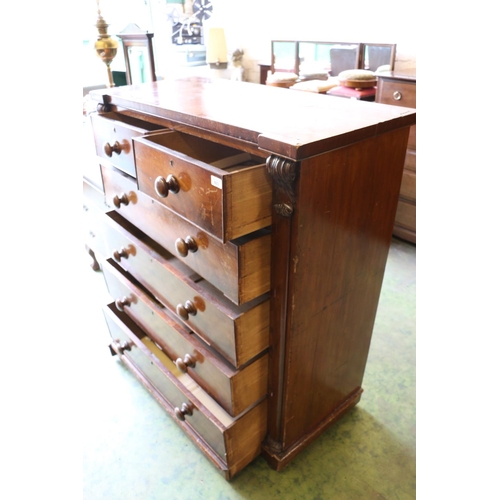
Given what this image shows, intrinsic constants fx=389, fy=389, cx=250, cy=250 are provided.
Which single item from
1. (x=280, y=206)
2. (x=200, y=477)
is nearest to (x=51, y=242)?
(x=280, y=206)

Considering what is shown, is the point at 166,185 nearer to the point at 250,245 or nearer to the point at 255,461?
the point at 250,245

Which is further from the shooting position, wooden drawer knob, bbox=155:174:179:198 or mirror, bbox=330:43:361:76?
mirror, bbox=330:43:361:76

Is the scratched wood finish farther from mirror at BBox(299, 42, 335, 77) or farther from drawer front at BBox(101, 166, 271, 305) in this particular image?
mirror at BBox(299, 42, 335, 77)

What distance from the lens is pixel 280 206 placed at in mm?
706

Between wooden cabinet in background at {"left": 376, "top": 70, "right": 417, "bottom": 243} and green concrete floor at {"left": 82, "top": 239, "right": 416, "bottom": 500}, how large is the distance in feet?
3.13

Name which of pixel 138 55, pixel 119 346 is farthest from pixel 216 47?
pixel 119 346

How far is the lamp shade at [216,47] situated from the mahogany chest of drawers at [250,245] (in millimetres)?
2226

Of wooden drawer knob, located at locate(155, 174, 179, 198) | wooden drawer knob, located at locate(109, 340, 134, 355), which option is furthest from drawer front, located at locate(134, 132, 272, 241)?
wooden drawer knob, located at locate(109, 340, 134, 355)

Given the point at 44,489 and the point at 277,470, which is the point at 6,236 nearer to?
the point at 44,489

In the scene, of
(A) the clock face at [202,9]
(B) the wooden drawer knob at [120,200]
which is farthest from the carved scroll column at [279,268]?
(A) the clock face at [202,9]

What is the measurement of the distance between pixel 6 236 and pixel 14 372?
0.09 m

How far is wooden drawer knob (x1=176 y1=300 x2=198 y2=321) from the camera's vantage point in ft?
3.04

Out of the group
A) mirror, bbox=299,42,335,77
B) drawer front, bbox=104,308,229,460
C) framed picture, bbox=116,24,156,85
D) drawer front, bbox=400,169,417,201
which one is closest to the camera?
drawer front, bbox=104,308,229,460

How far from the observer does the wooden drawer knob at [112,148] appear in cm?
98
